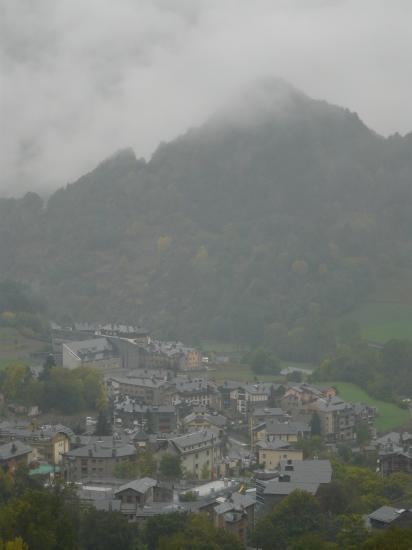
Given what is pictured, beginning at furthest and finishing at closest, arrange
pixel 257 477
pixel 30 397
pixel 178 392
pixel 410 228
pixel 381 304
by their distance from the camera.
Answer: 1. pixel 410 228
2. pixel 381 304
3. pixel 178 392
4. pixel 30 397
5. pixel 257 477

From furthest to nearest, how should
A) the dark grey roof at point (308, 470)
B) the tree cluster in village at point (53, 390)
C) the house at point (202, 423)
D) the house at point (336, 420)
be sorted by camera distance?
1. the house at point (336, 420)
2. the tree cluster in village at point (53, 390)
3. the house at point (202, 423)
4. the dark grey roof at point (308, 470)

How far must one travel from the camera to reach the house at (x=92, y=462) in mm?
24634

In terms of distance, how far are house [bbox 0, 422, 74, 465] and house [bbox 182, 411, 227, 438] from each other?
3989 millimetres

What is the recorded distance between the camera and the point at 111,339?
43.0 m

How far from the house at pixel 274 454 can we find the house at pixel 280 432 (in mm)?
1481

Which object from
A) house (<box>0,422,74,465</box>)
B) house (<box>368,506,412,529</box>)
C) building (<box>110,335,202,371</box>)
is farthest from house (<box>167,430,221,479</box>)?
building (<box>110,335,202,371</box>)

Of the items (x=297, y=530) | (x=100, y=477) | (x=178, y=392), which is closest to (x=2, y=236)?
(x=178, y=392)

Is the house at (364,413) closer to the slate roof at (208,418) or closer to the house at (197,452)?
the slate roof at (208,418)

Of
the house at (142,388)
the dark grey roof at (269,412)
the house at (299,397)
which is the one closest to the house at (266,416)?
the dark grey roof at (269,412)

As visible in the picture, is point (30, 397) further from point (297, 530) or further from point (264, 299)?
point (264, 299)

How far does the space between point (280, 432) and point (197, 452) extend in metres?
3.52

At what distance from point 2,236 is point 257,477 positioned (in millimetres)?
52748

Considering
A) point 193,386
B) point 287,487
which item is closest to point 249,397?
point 193,386

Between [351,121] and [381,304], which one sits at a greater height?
[351,121]
